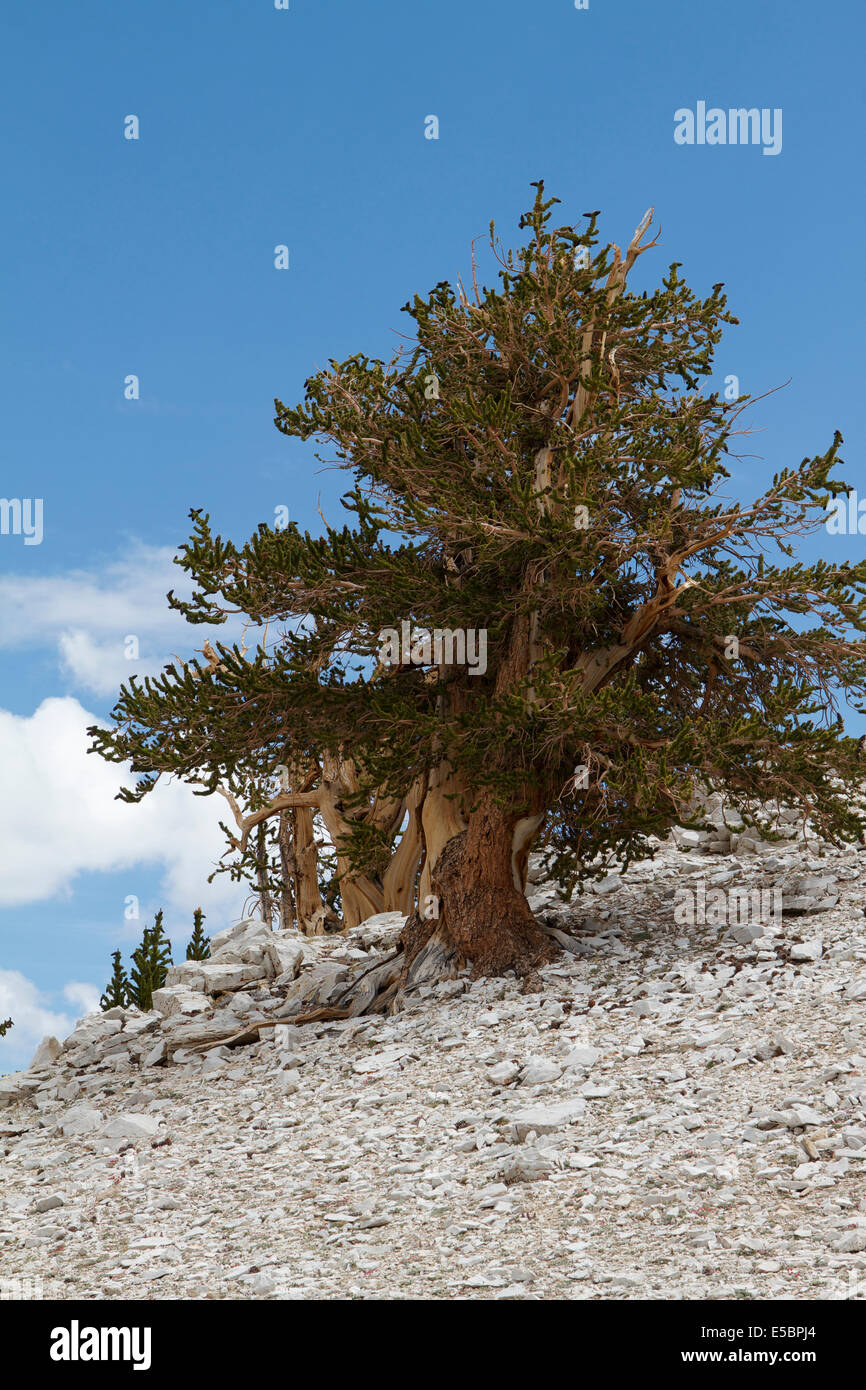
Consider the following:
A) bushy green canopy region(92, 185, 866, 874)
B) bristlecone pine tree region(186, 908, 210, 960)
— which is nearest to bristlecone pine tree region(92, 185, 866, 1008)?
bushy green canopy region(92, 185, 866, 874)

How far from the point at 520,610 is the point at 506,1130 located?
253 inches

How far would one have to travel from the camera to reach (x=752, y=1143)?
8375 mm

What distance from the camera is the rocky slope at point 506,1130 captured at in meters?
7.08

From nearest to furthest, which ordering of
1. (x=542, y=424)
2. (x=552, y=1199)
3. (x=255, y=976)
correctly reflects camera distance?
(x=552, y=1199) → (x=542, y=424) → (x=255, y=976)

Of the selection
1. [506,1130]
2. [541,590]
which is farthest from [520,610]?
[506,1130]

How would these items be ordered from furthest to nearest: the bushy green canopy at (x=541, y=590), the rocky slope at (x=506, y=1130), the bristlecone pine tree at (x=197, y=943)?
the bristlecone pine tree at (x=197, y=943) → the bushy green canopy at (x=541, y=590) → the rocky slope at (x=506, y=1130)

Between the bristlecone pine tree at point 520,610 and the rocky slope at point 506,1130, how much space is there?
1666 mm

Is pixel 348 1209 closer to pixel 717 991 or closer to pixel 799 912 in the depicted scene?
pixel 717 991

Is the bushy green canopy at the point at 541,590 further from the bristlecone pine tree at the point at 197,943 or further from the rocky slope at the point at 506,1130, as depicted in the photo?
the bristlecone pine tree at the point at 197,943

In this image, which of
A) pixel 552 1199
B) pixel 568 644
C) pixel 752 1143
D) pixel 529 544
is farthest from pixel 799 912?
pixel 552 1199

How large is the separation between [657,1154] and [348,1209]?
2.36 m

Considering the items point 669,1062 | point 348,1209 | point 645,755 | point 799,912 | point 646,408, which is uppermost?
point 646,408

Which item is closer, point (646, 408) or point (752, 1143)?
point (752, 1143)

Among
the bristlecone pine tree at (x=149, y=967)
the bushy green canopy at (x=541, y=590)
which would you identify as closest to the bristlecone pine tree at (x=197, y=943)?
the bristlecone pine tree at (x=149, y=967)
